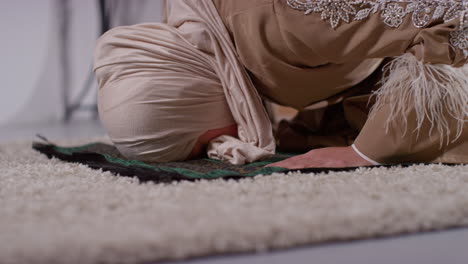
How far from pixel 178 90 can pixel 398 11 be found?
489 mm

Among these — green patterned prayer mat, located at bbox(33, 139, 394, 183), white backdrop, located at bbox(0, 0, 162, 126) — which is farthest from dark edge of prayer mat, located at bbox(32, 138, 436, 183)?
white backdrop, located at bbox(0, 0, 162, 126)

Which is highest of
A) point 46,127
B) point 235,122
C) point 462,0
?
→ point 462,0

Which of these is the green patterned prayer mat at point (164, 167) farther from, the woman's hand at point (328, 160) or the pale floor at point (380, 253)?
the pale floor at point (380, 253)

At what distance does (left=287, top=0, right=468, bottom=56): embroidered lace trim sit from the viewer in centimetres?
85

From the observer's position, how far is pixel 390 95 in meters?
0.91

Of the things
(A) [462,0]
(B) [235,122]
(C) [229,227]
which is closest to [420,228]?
(C) [229,227]

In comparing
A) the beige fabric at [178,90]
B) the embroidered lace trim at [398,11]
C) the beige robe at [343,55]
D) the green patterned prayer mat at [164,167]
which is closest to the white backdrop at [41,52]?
the green patterned prayer mat at [164,167]

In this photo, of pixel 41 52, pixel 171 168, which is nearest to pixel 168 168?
pixel 171 168

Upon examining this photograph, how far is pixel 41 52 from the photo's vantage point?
283cm

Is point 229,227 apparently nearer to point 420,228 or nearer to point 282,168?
point 420,228

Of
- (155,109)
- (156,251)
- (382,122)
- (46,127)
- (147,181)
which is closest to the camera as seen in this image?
(156,251)

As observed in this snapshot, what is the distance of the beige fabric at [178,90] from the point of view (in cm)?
103

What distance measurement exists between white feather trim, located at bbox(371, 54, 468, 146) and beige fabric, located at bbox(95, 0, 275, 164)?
314mm

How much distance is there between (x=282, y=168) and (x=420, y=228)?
34 cm
